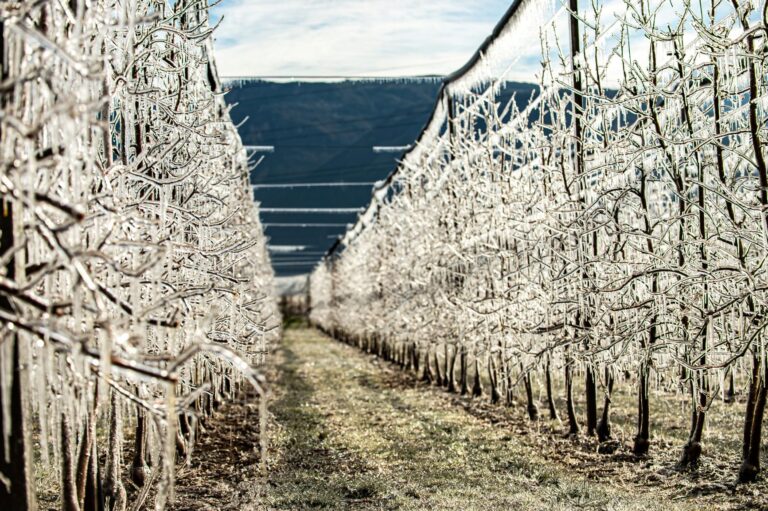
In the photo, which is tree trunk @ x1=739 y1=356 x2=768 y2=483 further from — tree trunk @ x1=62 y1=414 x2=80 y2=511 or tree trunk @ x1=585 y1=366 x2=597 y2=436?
tree trunk @ x1=62 y1=414 x2=80 y2=511

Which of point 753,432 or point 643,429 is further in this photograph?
point 643,429

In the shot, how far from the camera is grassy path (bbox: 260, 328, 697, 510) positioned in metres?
8.58

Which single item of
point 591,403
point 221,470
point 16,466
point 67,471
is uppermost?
point 16,466

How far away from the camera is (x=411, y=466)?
1093cm

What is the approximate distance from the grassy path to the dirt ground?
0.02 meters

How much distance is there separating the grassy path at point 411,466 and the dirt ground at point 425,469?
2 centimetres

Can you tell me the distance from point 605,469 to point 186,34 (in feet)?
23.3

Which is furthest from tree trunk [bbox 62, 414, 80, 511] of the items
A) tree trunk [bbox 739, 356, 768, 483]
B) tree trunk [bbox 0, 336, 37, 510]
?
tree trunk [bbox 739, 356, 768, 483]

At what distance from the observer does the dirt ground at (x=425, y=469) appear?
8.51 m

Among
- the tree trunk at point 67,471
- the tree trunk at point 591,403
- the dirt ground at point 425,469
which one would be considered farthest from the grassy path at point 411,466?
the tree trunk at point 67,471

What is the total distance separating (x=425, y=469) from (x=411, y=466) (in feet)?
0.92

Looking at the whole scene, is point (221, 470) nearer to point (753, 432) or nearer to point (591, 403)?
point (591, 403)

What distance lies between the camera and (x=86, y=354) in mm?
3350

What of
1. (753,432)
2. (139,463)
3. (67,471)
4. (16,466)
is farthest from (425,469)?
(16,466)
